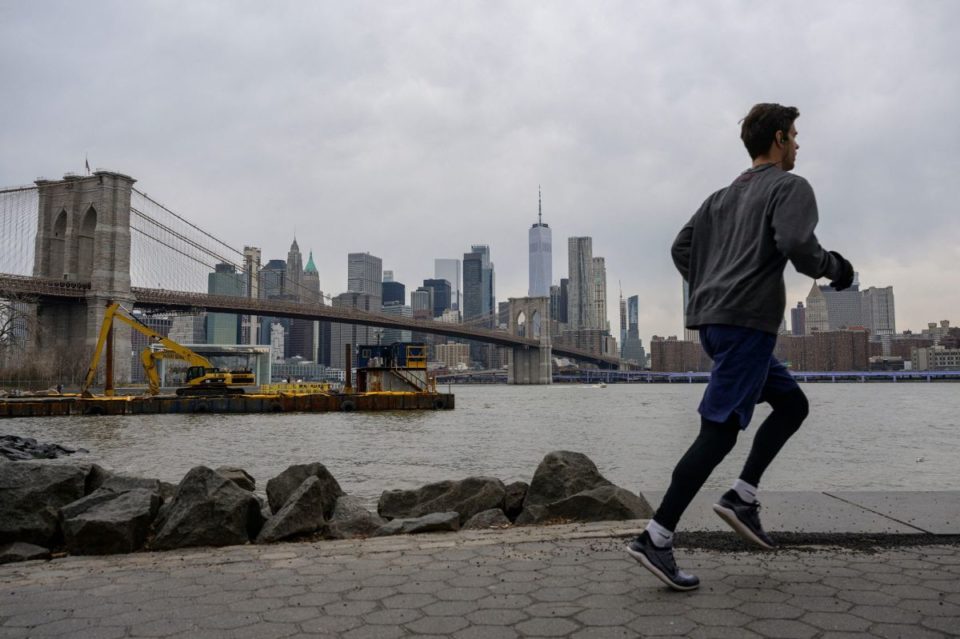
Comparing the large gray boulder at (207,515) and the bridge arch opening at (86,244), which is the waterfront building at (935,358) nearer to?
the bridge arch opening at (86,244)

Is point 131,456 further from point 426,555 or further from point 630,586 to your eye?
point 630,586

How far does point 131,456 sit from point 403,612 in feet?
44.8

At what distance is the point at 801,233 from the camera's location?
87.0 inches

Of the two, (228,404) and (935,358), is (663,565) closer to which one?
(228,404)

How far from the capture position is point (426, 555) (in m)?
2.81

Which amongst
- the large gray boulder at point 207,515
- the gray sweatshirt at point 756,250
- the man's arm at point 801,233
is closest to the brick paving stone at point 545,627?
the gray sweatshirt at point 756,250

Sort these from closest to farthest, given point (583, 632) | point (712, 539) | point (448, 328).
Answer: point (583, 632)
point (712, 539)
point (448, 328)

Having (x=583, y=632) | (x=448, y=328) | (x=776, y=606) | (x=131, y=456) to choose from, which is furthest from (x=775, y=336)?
(x=448, y=328)

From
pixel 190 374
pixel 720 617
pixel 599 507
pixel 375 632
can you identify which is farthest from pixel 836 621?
pixel 190 374

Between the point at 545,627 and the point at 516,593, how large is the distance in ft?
1.05

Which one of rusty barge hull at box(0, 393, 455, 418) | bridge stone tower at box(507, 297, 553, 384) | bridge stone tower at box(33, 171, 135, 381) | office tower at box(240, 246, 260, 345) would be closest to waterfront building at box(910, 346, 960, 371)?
bridge stone tower at box(507, 297, 553, 384)

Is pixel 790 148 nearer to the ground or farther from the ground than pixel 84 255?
nearer to the ground

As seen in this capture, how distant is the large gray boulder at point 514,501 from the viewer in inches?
181

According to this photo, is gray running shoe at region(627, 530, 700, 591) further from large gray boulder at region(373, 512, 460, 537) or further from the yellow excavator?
the yellow excavator
